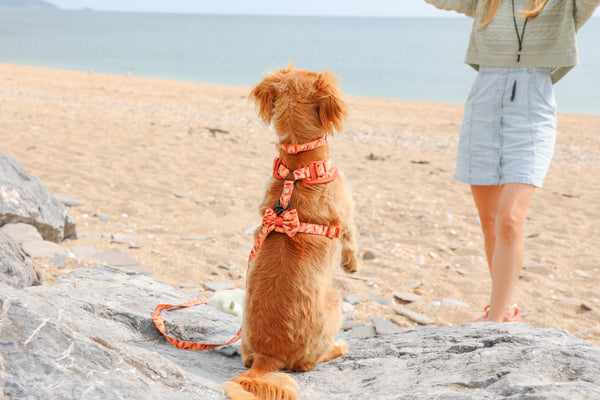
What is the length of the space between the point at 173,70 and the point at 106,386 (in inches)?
1559

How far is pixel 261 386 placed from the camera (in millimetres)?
2260

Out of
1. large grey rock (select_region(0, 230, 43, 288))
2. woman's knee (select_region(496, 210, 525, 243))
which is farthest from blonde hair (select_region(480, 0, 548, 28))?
large grey rock (select_region(0, 230, 43, 288))

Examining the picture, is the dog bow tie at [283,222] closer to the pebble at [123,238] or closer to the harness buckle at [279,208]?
the harness buckle at [279,208]

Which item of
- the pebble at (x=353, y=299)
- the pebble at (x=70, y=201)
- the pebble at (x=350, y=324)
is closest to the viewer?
the pebble at (x=350, y=324)

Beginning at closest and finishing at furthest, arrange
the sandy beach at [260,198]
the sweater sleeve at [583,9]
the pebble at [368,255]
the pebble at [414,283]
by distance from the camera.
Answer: the sweater sleeve at [583,9]
the sandy beach at [260,198]
the pebble at [414,283]
the pebble at [368,255]

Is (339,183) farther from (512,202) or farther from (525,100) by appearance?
(525,100)

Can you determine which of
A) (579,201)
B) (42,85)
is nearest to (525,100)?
(579,201)

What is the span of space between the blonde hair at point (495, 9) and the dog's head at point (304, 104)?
1.77m

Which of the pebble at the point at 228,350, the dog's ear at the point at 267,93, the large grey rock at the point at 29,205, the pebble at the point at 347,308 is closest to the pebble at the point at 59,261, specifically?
the large grey rock at the point at 29,205

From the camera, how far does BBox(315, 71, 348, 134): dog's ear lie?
2.80 metres

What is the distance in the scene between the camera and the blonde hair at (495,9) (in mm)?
3660

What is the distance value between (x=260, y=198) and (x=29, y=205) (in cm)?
309

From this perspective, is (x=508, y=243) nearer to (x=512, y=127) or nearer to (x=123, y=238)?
(x=512, y=127)

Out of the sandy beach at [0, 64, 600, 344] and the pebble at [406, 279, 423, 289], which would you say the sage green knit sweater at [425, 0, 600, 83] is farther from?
Answer: the pebble at [406, 279, 423, 289]
